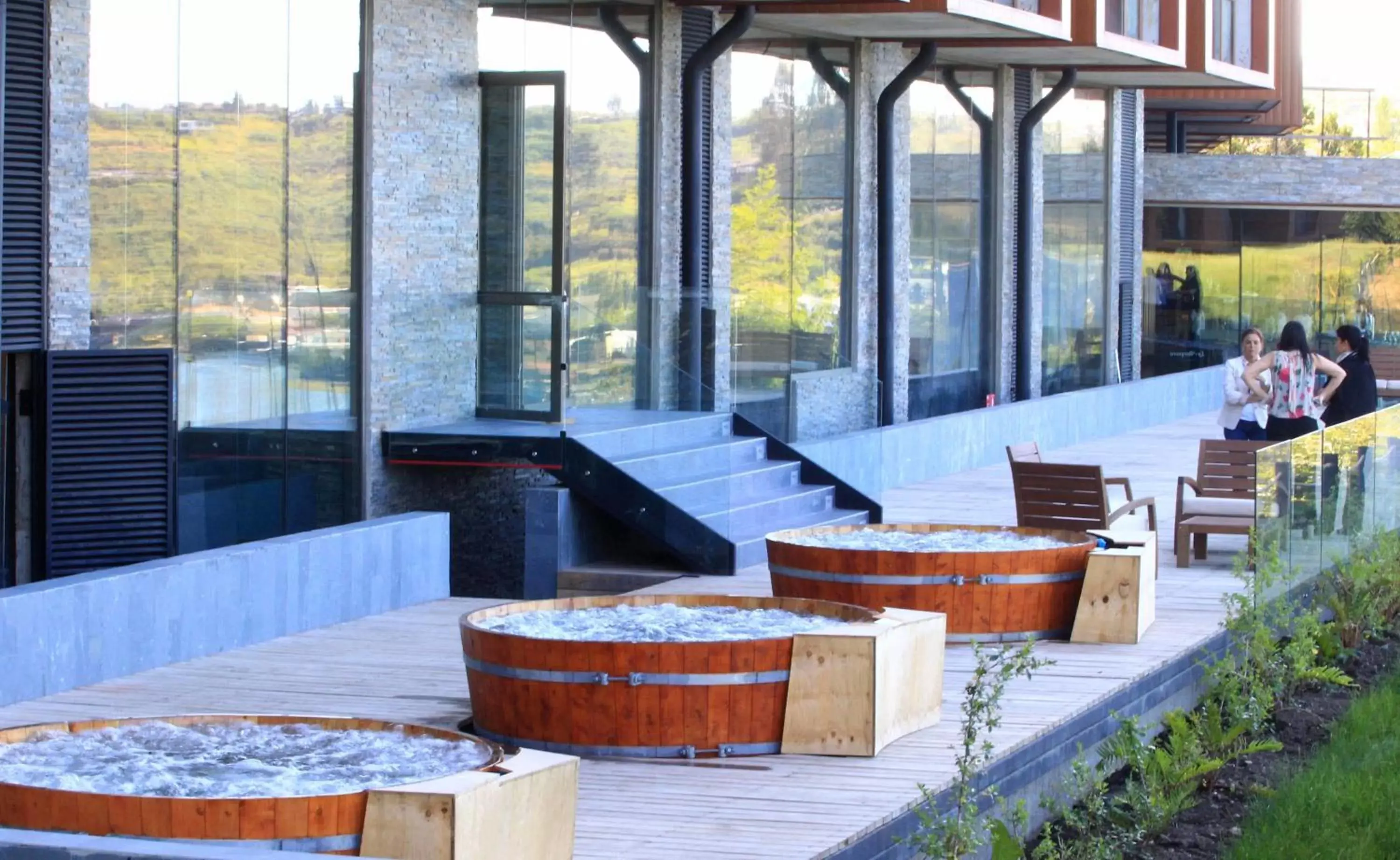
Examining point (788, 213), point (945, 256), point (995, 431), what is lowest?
point (995, 431)

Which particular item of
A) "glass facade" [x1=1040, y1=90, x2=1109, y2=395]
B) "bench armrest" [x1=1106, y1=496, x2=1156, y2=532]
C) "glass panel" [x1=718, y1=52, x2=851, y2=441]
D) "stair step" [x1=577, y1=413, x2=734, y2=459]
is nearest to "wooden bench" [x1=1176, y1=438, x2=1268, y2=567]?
"bench armrest" [x1=1106, y1=496, x2=1156, y2=532]

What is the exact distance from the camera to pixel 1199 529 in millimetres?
14328

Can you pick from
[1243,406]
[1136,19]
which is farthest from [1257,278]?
[1243,406]

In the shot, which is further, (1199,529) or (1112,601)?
(1199,529)

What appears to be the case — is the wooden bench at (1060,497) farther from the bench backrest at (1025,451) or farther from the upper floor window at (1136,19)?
the upper floor window at (1136,19)

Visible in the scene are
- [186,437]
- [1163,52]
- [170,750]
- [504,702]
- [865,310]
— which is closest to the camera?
[170,750]

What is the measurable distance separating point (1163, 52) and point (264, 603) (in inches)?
705

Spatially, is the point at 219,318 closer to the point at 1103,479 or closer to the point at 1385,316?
the point at 1103,479

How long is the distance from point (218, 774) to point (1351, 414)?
12.9 metres

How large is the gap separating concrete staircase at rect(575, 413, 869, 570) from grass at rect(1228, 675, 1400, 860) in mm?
4832

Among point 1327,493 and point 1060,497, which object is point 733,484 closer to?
point 1060,497

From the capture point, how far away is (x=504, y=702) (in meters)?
8.44

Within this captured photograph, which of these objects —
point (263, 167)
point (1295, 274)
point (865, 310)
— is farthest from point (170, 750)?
point (1295, 274)

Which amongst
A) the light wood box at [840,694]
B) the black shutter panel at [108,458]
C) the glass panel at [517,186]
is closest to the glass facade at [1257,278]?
the glass panel at [517,186]
